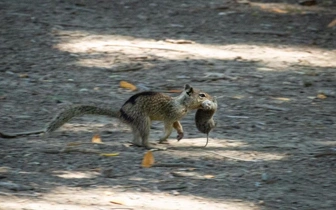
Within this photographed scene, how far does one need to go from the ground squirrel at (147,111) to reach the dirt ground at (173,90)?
151mm

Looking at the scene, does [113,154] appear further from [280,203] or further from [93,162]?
[280,203]

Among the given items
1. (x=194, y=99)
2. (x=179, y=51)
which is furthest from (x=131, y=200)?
(x=179, y=51)

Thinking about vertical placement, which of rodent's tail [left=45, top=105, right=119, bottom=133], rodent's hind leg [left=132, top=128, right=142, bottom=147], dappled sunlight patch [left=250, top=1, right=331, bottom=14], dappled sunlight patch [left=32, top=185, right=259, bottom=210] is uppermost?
dappled sunlight patch [left=250, top=1, right=331, bottom=14]

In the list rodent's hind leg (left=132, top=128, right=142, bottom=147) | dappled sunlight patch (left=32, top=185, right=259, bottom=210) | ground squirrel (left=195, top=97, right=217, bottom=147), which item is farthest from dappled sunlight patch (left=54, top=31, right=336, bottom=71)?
dappled sunlight patch (left=32, top=185, right=259, bottom=210)

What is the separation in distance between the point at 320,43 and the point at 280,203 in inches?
209

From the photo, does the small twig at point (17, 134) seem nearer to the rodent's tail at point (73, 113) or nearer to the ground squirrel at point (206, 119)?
the rodent's tail at point (73, 113)

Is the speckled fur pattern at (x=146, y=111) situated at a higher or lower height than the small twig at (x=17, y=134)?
higher

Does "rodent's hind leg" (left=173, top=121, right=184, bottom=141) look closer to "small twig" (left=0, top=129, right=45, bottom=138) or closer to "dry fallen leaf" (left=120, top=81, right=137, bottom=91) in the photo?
"small twig" (left=0, top=129, right=45, bottom=138)

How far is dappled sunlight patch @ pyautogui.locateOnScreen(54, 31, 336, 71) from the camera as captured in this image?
9.63 metres

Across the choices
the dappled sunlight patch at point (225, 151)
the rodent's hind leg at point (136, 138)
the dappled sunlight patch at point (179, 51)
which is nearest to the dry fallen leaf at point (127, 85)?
the dappled sunlight patch at point (179, 51)

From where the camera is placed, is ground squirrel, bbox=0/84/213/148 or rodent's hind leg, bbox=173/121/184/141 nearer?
ground squirrel, bbox=0/84/213/148

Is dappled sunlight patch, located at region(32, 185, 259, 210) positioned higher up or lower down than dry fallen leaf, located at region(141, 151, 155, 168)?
lower down

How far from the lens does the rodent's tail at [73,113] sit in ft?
21.8

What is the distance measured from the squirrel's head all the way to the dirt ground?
0.35m
